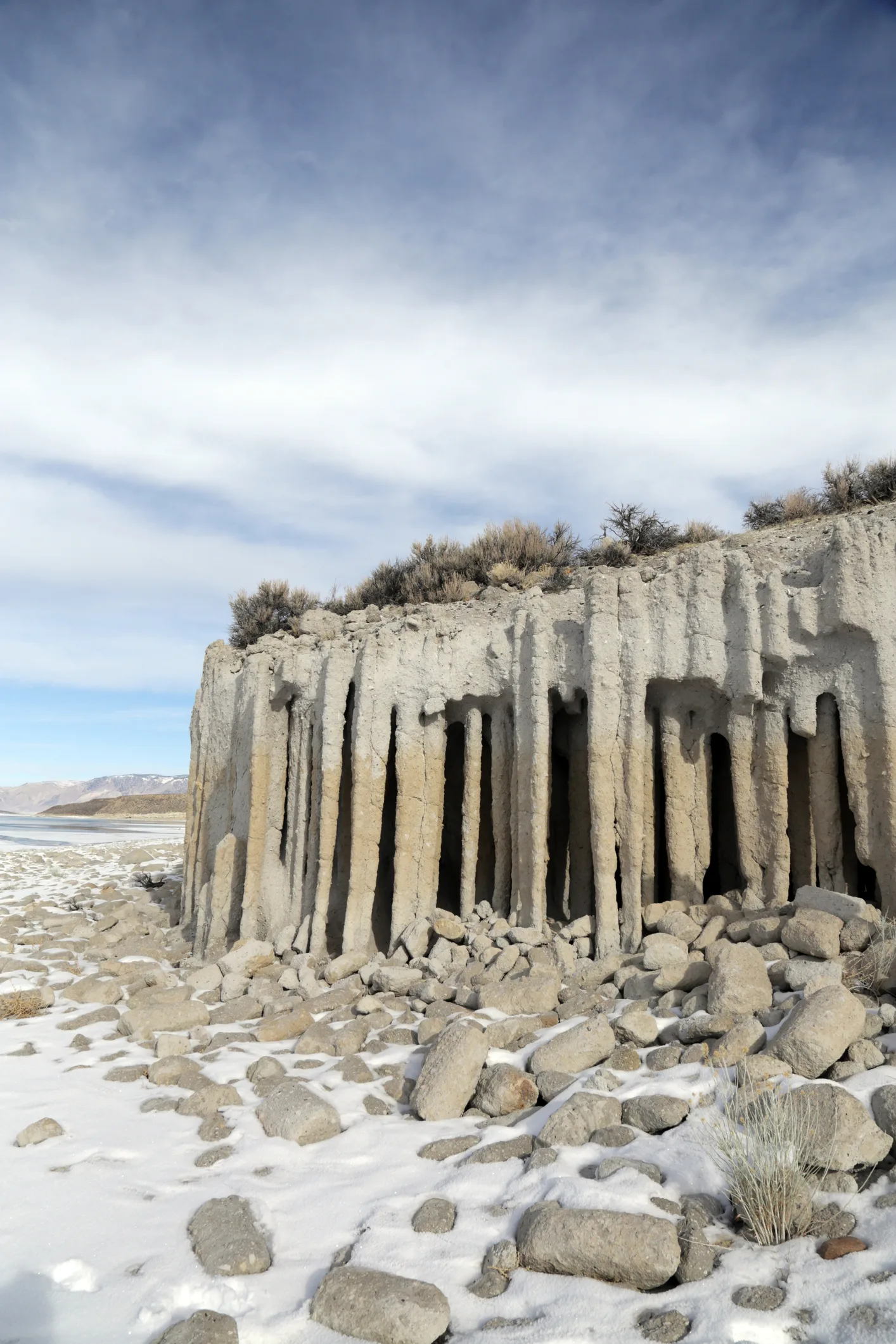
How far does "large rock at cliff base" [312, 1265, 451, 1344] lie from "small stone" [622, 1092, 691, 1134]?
1785mm

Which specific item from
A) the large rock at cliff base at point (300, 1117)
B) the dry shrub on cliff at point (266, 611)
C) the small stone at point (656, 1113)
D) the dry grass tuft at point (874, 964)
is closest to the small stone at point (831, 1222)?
the small stone at point (656, 1113)

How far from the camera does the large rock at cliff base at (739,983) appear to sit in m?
6.20

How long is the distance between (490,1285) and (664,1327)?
2.81 ft

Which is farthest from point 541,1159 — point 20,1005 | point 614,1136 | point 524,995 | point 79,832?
point 79,832

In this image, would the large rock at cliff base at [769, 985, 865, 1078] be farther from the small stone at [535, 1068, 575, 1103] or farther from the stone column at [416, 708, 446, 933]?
the stone column at [416, 708, 446, 933]

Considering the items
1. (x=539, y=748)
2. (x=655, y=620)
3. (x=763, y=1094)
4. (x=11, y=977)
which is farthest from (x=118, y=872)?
(x=763, y=1094)

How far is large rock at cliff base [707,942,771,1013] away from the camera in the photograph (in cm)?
620

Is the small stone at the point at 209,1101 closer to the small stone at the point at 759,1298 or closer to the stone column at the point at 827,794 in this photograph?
the small stone at the point at 759,1298

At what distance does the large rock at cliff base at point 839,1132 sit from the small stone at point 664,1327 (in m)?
1.16

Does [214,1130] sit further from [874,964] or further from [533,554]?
[533,554]

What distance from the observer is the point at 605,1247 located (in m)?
3.93

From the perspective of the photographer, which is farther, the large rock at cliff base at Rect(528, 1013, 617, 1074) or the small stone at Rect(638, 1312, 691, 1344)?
the large rock at cliff base at Rect(528, 1013, 617, 1074)

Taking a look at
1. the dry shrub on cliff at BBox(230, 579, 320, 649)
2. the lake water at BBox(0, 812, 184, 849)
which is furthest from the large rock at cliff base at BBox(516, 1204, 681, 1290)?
the lake water at BBox(0, 812, 184, 849)

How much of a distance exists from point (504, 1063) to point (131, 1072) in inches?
127
